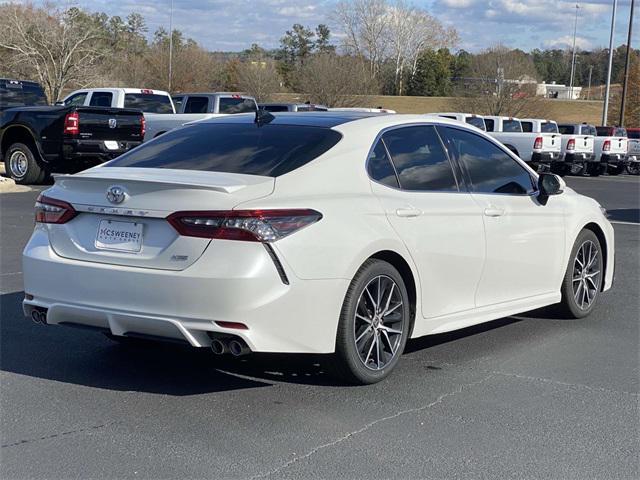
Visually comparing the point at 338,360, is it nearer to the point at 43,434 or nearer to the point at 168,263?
the point at 168,263

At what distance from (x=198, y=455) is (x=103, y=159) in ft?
50.0

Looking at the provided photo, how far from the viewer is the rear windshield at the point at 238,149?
5527 mm

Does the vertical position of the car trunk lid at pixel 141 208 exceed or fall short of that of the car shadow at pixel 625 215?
it exceeds it

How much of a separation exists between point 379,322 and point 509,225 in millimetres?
1596

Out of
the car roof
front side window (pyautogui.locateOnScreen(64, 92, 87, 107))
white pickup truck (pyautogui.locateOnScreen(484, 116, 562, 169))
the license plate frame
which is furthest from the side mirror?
white pickup truck (pyautogui.locateOnScreen(484, 116, 562, 169))

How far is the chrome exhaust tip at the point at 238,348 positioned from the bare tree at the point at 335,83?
4405 centimetres

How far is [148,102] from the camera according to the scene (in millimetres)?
23766

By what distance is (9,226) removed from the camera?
12.7 meters

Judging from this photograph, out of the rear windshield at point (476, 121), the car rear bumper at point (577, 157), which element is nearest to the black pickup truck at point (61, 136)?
the rear windshield at point (476, 121)

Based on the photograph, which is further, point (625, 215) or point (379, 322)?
point (625, 215)


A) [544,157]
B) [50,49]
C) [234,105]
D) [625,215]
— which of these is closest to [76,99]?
[234,105]

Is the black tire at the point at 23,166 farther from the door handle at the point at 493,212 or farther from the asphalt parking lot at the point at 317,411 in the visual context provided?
the door handle at the point at 493,212

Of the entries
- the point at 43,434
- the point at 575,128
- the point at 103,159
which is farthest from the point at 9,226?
the point at 575,128

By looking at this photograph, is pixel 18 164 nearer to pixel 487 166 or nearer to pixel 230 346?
pixel 487 166
